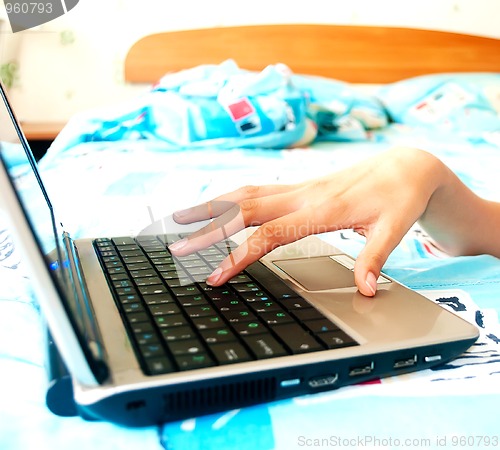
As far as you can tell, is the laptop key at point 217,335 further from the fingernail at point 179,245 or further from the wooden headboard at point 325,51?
the wooden headboard at point 325,51

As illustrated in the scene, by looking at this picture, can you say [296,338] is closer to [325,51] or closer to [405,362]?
[405,362]

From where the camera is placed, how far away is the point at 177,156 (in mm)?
1256

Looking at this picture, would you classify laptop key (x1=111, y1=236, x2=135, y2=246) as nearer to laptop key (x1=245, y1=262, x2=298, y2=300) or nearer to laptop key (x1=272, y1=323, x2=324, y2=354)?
laptop key (x1=245, y1=262, x2=298, y2=300)

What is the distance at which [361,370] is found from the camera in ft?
1.18

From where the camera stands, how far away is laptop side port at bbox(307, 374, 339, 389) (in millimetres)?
348

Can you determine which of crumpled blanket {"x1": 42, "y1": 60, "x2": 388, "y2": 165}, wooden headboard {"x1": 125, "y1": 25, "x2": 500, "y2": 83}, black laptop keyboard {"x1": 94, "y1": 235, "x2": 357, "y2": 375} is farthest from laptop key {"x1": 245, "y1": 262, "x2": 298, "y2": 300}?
wooden headboard {"x1": 125, "y1": 25, "x2": 500, "y2": 83}

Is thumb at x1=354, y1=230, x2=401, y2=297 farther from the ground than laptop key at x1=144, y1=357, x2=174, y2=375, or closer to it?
closer to it

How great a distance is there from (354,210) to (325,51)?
5.46 ft

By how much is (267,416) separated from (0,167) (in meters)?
→ 0.21

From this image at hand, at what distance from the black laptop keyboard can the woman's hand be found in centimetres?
2

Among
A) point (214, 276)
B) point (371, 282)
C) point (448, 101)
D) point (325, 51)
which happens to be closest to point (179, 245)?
point (214, 276)

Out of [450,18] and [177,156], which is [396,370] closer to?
[177,156]

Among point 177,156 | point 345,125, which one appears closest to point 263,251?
point 177,156

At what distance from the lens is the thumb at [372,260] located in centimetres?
46
